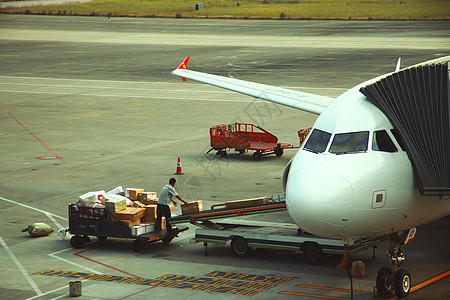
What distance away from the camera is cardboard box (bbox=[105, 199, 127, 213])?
26516 millimetres

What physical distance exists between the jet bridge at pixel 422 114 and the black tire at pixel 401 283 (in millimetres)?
2630

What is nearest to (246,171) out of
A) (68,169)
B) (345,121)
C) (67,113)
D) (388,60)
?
(68,169)

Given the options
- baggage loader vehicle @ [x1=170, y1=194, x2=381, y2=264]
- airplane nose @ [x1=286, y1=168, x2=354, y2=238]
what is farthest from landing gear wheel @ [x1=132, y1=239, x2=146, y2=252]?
airplane nose @ [x1=286, y1=168, x2=354, y2=238]

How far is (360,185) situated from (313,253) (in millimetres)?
6247

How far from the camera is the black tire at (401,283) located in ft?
68.4

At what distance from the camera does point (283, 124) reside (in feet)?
165

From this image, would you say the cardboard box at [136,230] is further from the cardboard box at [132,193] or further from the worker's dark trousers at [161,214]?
the cardboard box at [132,193]

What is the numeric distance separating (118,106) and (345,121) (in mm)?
39610

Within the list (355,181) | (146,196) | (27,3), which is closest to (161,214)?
(146,196)

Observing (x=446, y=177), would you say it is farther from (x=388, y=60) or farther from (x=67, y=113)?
(x=388, y=60)

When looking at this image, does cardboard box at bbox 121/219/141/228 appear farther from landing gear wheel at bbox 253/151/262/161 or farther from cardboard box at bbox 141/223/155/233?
landing gear wheel at bbox 253/151/262/161

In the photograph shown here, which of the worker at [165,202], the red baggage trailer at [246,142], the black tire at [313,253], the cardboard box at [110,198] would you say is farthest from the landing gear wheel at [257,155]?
the black tire at [313,253]

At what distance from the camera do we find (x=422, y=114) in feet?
67.3

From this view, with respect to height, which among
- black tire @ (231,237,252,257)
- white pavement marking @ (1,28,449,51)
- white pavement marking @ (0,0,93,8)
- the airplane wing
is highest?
white pavement marking @ (0,0,93,8)
